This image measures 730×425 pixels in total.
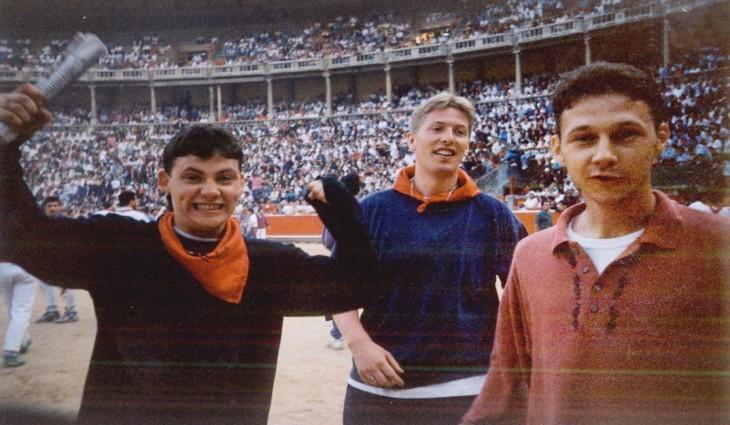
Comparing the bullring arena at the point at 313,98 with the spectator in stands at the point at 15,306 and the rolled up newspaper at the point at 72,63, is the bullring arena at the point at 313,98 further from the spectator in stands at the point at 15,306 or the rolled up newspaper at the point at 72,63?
the rolled up newspaper at the point at 72,63

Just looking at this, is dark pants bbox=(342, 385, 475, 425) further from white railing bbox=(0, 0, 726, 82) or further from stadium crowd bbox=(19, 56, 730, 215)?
white railing bbox=(0, 0, 726, 82)

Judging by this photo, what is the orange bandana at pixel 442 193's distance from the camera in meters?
1.35

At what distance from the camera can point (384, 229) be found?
1.34m

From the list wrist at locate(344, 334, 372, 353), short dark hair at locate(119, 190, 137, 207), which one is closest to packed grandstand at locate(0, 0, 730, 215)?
short dark hair at locate(119, 190, 137, 207)

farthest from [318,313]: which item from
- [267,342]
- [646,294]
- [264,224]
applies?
[264,224]

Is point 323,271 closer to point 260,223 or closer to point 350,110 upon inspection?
point 260,223

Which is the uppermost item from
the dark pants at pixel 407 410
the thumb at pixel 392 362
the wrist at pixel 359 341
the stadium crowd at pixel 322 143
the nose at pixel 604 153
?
the stadium crowd at pixel 322 143

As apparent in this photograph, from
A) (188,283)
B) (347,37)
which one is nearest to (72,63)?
(188,283)

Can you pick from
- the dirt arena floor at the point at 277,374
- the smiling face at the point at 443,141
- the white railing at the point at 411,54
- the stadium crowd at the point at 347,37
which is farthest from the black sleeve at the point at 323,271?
the white railing at the point at 411,54

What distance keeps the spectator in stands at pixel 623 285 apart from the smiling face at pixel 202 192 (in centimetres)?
62

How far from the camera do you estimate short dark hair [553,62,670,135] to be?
88 centimetres

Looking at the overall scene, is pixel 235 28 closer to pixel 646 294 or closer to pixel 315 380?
pixel 315 380

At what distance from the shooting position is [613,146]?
87cm

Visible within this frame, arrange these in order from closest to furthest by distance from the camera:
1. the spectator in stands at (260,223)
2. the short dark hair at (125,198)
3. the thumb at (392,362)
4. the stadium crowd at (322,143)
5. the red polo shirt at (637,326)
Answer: the red polo shirt at (637,326) → the thumb at (392,362) → the short dark hair at (125,198) → the stadium crowd at (322,143) → the spectator in stands at (260,223)
